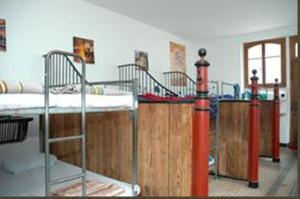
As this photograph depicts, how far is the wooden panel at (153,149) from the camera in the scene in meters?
2.15

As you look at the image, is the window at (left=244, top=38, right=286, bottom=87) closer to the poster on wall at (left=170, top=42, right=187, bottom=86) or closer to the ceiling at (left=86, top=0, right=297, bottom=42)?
the ceiling at (left=86, top=0, right=297, bottom=42)

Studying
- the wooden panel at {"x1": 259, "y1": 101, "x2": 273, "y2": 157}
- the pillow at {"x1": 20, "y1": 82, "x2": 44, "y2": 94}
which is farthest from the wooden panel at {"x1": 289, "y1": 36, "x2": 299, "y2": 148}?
the pillow at {"x1": 20, "y1": 82, "x2": 44, "y2": 94}

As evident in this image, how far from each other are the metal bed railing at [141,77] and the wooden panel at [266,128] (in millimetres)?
1789

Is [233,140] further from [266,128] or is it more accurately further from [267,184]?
[266,128]

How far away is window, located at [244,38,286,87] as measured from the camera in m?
5.55

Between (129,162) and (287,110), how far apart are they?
4.43m

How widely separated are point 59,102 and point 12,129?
127cm

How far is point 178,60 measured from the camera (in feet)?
19.5

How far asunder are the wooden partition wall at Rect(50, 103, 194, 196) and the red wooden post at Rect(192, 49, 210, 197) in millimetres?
268

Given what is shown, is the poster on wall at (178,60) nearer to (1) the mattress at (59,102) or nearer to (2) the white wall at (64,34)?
(2) the white wall at (64,34)

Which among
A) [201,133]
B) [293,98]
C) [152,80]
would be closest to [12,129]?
[201,133]

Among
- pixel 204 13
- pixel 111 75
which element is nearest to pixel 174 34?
pixel 204 13

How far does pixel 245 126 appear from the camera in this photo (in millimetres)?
3217

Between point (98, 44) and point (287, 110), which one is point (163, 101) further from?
point (287, 110)
